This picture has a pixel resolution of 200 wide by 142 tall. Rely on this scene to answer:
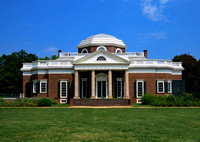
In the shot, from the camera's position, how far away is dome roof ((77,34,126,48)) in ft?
141

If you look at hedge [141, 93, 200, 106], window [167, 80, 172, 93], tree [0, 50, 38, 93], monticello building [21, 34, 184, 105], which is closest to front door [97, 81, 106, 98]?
monticello building [21, 34, 184, 105]

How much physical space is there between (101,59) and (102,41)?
8.16 metres

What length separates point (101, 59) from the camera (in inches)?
1422

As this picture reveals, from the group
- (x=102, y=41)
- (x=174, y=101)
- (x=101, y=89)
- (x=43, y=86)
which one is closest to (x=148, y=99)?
(x=174, y=101)

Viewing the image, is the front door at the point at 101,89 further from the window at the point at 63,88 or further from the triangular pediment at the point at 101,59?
the window at the point at 63,88

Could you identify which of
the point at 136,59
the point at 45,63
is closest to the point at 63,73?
the point at 45,63

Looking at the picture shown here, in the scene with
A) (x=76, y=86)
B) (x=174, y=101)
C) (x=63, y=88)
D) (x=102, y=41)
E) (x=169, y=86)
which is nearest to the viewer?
(x=174, y=101)

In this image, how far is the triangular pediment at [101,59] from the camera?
3551 cm

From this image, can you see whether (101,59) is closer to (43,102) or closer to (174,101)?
(43,102)

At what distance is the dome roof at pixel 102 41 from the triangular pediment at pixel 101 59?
7.22 meters

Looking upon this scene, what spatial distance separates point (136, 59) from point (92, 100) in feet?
42.5

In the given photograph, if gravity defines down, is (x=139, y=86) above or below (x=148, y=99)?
above

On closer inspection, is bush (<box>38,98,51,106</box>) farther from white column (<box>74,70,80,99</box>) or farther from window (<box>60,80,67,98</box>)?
window (<box>60,80,67,98</box>)

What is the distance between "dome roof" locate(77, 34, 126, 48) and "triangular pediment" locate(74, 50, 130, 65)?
23.7ft
